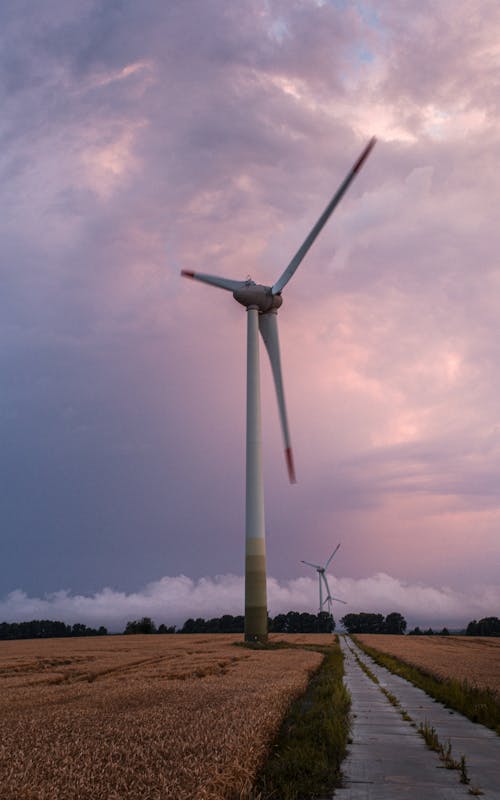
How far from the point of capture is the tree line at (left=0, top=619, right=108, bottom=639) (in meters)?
185

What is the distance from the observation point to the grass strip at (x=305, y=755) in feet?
36.8

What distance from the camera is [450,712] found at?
2298cm

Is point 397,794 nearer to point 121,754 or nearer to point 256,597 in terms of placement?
point 121,754

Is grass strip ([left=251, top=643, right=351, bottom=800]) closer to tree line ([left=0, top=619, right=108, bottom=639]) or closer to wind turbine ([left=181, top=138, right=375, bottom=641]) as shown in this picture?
wind turbine ([left=181, top=138, right=375, bottom=641])

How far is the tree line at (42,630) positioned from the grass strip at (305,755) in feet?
595

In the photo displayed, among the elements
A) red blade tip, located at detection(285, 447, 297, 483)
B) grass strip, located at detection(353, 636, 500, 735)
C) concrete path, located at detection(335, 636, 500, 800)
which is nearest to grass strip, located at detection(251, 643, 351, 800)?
concrete path, located at detection(335, 636, 500, 800)

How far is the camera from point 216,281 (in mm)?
72000

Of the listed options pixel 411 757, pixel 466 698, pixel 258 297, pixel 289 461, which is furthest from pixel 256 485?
pixel 411 757

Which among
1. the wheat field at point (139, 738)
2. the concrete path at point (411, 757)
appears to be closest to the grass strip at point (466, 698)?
the concrete path at point (411, 757)

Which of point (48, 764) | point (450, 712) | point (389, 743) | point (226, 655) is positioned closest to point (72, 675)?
point (226, 655)

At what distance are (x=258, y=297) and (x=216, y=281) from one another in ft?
20.5

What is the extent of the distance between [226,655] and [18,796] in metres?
43.0

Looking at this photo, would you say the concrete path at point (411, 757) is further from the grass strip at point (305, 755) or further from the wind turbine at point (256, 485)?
the wind turbine at point (256, 485)

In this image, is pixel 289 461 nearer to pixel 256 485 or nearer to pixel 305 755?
pixel 256 485
